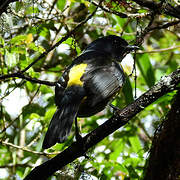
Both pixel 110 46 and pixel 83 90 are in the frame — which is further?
pixel 110 46

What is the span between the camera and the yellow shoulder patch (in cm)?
309

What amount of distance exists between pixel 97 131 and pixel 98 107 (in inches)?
29.2

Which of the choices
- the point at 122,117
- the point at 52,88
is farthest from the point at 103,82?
the point at 52,88

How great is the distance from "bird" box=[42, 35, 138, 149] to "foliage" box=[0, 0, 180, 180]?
235 millimetres

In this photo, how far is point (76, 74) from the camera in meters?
3.17

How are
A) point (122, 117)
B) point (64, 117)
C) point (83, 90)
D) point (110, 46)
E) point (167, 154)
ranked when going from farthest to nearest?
1. point (110, 46)
2. point (83, 90)
3. point (64, 117)
4. point (122, 117)
5. point (167, 154)

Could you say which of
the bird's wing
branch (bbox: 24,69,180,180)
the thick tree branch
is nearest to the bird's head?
the bird's wing

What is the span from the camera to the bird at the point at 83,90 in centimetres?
279

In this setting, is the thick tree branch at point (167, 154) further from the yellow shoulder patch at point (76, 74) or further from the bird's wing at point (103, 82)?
the yellow shoulder patch at point (76, 74)

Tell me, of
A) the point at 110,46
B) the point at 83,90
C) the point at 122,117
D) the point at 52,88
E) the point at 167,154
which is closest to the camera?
the point at 167,154

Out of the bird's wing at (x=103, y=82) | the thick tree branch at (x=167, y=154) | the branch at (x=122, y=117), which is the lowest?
the thick tree branch at (x=167, y=154)

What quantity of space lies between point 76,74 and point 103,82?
253 mm

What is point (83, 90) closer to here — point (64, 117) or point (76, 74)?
point (76, 74)

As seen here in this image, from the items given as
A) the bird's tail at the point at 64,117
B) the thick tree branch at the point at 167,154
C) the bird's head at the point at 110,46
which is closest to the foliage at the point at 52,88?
the bird's head at the point at 110,46
